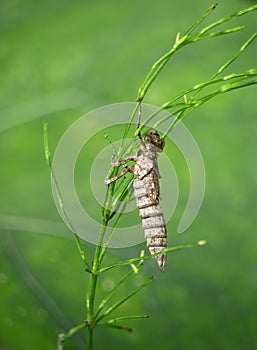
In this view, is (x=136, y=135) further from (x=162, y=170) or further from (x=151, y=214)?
(x=162, y=170)

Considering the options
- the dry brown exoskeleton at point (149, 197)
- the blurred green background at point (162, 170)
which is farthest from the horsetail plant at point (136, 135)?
the blurred green background at point (162, 170)

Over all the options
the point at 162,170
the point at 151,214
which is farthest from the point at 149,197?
the point at 162,170

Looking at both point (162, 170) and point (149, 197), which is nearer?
point (149, 197)

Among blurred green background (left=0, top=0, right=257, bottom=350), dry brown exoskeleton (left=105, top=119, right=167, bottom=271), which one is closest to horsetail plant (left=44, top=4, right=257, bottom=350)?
dry brown exoskeleton (left=105, top=119, right=167, bottom=271)

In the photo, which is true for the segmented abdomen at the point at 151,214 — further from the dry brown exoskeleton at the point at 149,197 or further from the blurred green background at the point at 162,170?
the blurred green background at the point at 162,170

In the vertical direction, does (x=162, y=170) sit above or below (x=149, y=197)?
above
